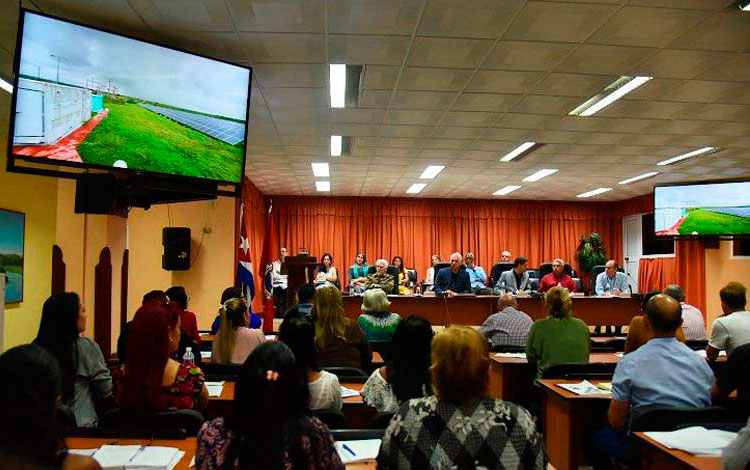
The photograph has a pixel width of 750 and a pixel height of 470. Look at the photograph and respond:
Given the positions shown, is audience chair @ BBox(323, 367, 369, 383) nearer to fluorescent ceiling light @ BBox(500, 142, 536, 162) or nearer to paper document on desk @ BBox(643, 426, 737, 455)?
paper document on desk @ BBox(643, 426, 737, 455)

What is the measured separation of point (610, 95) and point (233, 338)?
4.87 metres

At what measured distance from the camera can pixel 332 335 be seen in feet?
14.1

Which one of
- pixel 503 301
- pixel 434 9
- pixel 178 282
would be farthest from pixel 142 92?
pixel 178 282

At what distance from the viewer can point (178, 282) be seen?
8.77 metres

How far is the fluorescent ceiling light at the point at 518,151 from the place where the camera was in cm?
873

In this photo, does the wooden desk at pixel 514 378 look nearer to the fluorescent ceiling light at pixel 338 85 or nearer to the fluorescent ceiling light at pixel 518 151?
the fluorescent ceiling light at pixel 338 85

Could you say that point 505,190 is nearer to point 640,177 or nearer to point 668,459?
point 640,177

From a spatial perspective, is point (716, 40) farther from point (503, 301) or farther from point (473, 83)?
point (503, 301)

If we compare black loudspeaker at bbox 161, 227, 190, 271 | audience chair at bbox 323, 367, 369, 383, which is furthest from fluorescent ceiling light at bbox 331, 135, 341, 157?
audience chair at bbox 323, 367, 369, 383

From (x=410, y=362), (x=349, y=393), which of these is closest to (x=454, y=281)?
(x=349, y=393)

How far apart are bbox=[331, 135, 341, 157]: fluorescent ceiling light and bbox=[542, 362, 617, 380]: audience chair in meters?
5.09

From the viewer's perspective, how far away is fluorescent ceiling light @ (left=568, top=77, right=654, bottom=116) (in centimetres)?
583

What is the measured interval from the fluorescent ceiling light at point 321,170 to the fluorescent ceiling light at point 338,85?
3.90m

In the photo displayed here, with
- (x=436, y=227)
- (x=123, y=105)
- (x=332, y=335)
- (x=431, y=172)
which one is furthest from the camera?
(x=436, y=227)
